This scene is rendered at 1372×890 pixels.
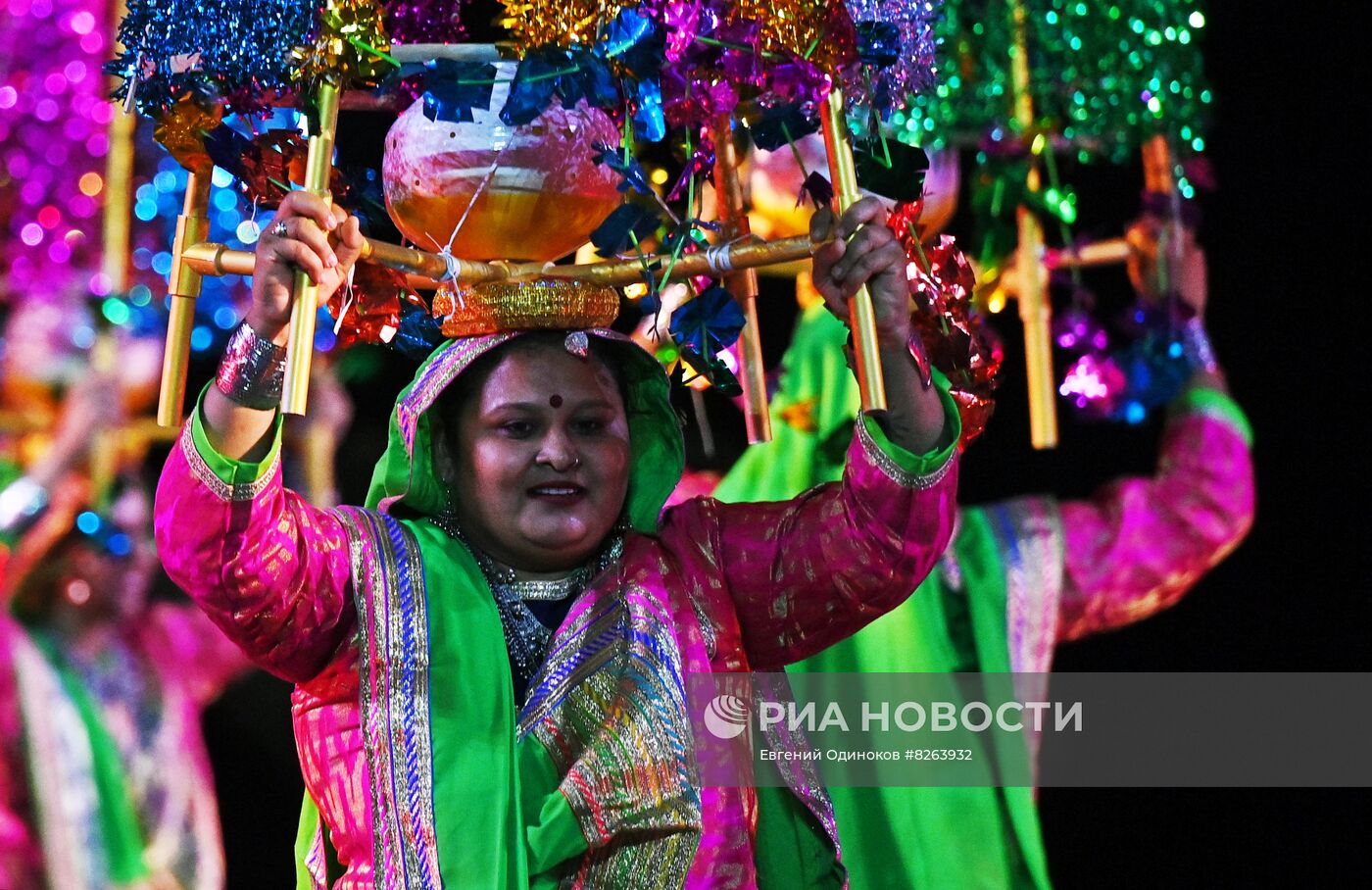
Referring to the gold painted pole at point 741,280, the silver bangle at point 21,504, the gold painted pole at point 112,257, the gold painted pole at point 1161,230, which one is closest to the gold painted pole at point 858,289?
the gold painted pole at point 741,280

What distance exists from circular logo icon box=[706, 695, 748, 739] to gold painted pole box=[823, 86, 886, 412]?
0.43m

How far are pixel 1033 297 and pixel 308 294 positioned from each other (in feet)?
4.29

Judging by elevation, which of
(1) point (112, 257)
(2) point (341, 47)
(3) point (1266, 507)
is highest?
(2) point (341, 47)

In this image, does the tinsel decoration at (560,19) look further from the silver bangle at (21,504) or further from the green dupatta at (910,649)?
the silver bangle at (21,504)

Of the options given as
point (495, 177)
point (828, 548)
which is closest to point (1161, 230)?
point (828, 548)

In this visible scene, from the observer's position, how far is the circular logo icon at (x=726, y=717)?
2.30 metres

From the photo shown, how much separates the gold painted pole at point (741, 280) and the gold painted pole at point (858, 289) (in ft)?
0.53

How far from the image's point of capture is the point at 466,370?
2422 millimetres

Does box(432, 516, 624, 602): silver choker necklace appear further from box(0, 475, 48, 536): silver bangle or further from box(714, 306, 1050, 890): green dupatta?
box(0, 475, 48, 536): silver bangle

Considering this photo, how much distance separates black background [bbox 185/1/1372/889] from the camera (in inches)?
147

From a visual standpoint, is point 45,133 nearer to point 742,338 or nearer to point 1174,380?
point 742,338

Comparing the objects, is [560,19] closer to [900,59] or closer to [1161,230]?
[900,59]

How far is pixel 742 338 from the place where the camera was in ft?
8.11

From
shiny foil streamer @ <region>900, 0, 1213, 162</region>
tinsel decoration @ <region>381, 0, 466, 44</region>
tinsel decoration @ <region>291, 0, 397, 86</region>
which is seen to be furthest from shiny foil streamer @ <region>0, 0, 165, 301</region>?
tinsel decoration @ <region>291, 0, 397, 86</region>
